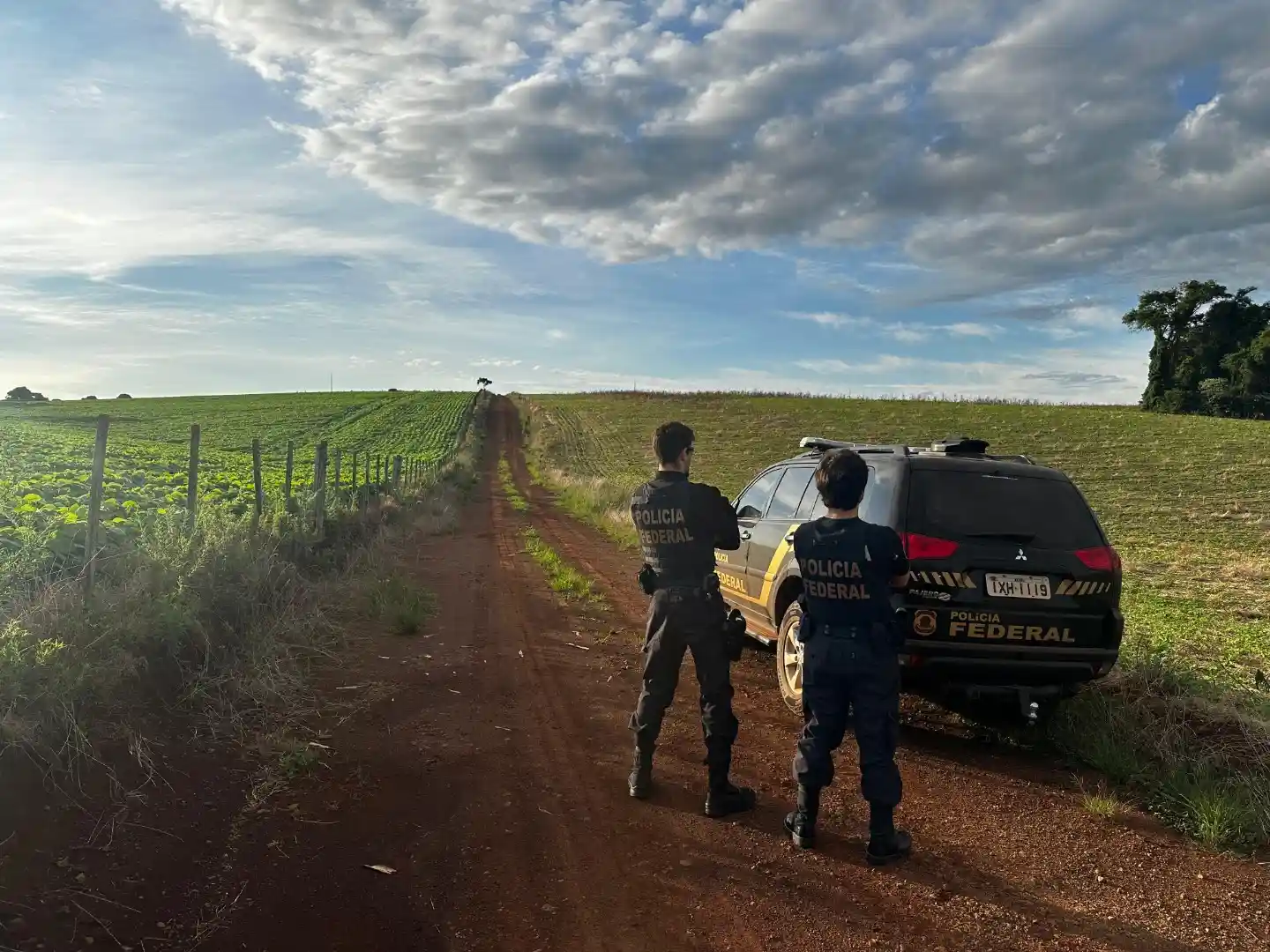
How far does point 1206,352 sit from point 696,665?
78305 mm

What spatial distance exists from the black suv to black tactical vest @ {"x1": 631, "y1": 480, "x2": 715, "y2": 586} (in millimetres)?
586

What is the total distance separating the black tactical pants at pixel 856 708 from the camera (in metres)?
3.78

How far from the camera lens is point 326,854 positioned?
369 cm

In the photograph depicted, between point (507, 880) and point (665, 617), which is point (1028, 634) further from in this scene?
point (507, 880)

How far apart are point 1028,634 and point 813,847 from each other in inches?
76.7

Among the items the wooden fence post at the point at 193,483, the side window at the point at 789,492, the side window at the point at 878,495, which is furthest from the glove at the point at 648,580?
the wooden fence post at the point at 193,483

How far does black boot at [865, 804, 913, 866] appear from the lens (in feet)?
12.1

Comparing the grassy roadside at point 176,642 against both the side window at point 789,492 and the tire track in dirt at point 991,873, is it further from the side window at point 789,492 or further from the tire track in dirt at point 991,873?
the side window at point 789,492

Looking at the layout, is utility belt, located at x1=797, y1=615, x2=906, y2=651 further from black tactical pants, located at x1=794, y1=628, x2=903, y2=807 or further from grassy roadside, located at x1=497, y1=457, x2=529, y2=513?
grassy roadside, located at x1=497, y1=457, x2=529, y2=513

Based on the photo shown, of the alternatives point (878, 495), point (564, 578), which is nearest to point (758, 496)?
point (878, 495)

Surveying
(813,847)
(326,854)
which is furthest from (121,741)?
(813,847)

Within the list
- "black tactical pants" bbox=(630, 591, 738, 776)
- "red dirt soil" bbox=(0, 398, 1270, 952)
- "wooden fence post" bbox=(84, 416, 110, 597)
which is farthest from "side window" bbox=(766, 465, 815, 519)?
"wooden fence post" bbox=(84, 416, 110, 597)

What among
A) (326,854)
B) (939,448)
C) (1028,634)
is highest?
(939,448)

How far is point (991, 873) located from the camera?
143 inches
